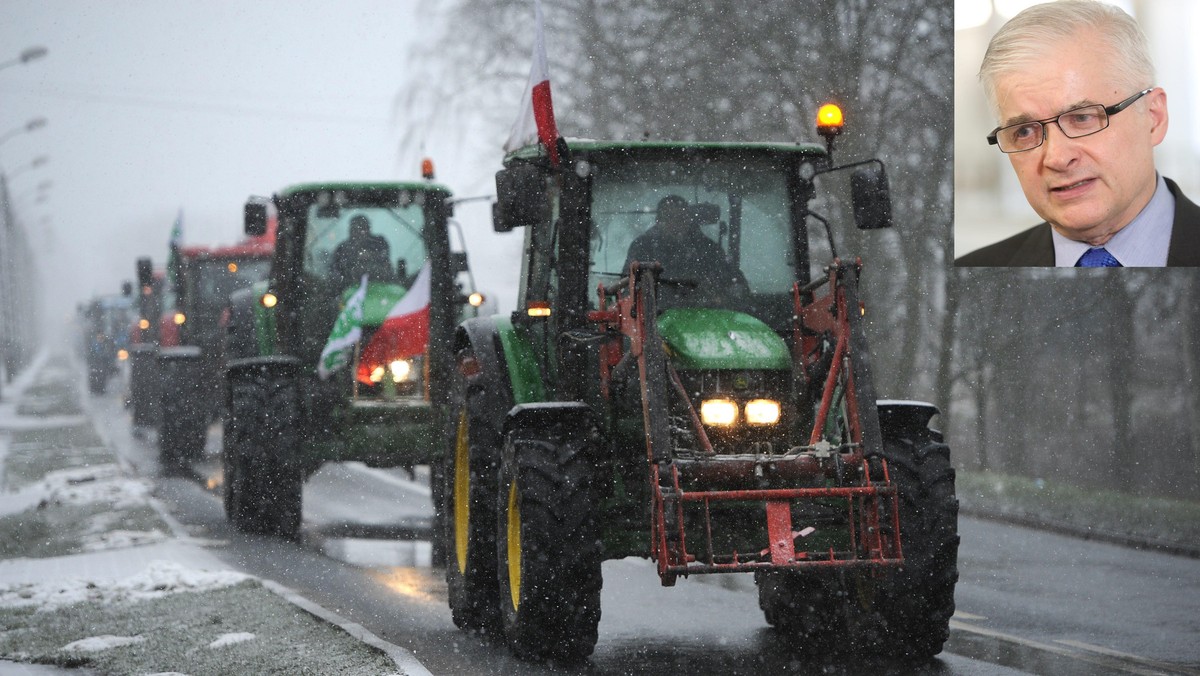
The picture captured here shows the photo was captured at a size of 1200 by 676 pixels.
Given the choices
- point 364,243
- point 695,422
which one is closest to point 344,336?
point 364,243

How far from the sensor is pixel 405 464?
1336 centimetres

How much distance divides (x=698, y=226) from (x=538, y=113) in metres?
1.09

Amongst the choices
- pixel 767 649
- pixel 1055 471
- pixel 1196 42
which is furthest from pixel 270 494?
pixel 1055 471

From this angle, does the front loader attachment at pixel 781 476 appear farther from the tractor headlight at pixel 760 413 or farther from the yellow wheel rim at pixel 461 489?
the yellow wheel rim at pixel 461 489

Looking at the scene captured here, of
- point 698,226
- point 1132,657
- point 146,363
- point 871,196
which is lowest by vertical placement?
point 1132,657

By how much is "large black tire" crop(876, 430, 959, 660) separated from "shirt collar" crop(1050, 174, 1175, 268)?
6.59m

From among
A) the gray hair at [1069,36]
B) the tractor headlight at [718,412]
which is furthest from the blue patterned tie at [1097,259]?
the tractor headlight at [718,412]

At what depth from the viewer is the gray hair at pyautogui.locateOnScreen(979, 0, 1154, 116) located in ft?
43.5

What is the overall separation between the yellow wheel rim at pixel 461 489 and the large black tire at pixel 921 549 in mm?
2657

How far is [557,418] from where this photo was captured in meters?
7.41

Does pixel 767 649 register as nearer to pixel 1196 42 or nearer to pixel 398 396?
pixel 398 396

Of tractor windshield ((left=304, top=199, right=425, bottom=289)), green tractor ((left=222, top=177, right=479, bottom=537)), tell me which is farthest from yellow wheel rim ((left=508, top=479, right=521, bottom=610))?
tractor windshield ((left=304, top=199, right=425, bottom=289))

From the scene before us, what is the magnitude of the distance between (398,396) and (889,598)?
22.7 feet

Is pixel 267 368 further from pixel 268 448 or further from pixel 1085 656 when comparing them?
pixel 1085 656
